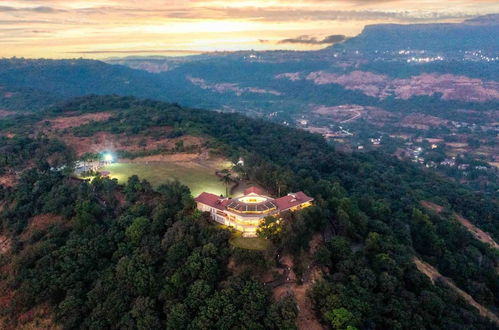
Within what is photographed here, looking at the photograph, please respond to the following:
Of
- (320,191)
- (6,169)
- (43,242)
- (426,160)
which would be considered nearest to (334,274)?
(320,191)

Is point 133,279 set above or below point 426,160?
above

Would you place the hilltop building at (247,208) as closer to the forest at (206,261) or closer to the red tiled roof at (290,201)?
the red tiled roof at (290,201)

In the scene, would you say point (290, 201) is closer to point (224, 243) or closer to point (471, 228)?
point (224, 243)

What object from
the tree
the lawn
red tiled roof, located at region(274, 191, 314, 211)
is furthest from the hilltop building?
the tree

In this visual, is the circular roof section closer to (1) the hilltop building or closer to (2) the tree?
(1) the hilltop building

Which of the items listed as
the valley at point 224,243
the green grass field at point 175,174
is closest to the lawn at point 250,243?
the valley at point 224,243

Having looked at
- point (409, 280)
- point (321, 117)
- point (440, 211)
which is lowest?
point (321, 117)

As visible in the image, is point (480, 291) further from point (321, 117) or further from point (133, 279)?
point (321, 117)
